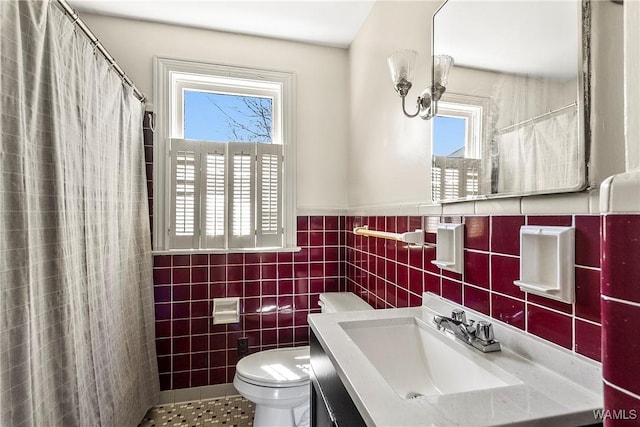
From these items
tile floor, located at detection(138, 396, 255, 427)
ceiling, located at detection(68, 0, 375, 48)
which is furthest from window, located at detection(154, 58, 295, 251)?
tile floor, located at detection(138, 396, 255, 427)

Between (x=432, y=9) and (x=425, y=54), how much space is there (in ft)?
0.55

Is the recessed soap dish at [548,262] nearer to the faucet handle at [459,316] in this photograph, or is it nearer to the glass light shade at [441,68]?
the faucet handle at [459,316]

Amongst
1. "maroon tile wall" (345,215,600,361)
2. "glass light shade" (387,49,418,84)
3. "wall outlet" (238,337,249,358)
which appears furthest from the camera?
"wall outlet" (238,337,249,358)

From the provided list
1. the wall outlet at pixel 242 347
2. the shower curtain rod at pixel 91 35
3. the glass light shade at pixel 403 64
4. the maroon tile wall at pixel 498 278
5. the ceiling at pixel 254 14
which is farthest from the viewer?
the wall outlet at pixel 242 347

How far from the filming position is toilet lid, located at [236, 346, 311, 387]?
155cm

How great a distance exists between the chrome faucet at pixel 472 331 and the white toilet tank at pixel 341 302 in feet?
2.70

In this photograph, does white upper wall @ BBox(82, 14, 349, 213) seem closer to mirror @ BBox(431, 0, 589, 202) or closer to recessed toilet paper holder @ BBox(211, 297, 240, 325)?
recessed toilet paper holder @ BBox(211, 297, 240, 325)

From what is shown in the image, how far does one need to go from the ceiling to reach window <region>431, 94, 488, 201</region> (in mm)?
1069

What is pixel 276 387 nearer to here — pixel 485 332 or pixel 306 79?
pixel 485 332

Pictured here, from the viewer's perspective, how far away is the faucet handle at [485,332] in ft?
2.87

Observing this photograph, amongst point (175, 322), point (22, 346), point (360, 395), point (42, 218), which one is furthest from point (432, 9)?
point (175, 322)

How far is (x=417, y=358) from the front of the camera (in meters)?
1.06

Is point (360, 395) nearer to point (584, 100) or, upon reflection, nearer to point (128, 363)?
point (584, 100)

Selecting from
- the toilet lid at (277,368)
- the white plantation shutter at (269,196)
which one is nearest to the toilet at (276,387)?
the toilet lid at (277,368)
